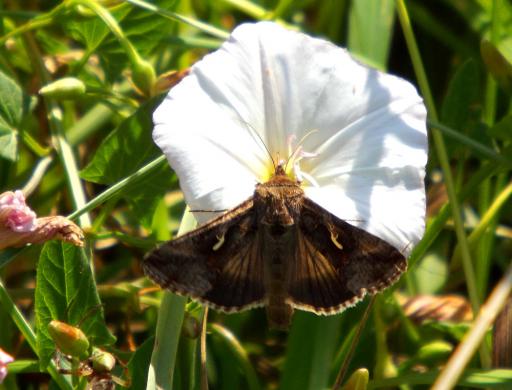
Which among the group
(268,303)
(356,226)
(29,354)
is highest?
(356,226)

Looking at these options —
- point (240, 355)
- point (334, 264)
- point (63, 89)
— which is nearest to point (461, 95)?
point (334, 264)

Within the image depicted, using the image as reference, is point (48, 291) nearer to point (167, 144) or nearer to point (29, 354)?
point (167, 144)

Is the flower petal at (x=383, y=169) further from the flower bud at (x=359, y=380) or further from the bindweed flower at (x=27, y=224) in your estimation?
the bindweed flower at (x=27, y=224)

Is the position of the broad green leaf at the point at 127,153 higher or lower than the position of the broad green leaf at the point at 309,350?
higher

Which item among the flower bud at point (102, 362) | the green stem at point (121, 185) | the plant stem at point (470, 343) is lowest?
the flower bud at point (102, 362)

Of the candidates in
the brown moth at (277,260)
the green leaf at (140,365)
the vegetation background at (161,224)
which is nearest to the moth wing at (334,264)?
the brown moth at (277,260)

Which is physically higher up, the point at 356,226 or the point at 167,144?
the point at 167,144

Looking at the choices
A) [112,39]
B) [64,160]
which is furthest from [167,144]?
[112,39]

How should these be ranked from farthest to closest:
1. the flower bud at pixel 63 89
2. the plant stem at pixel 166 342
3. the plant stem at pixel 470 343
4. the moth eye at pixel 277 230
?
the flower bud at pixel 63 89
the moth eye at pixel 277 230
the plant stem at pixel 166 342
the plant stem at pixel 470 343

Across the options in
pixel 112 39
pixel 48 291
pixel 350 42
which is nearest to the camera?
pixel 48 291
